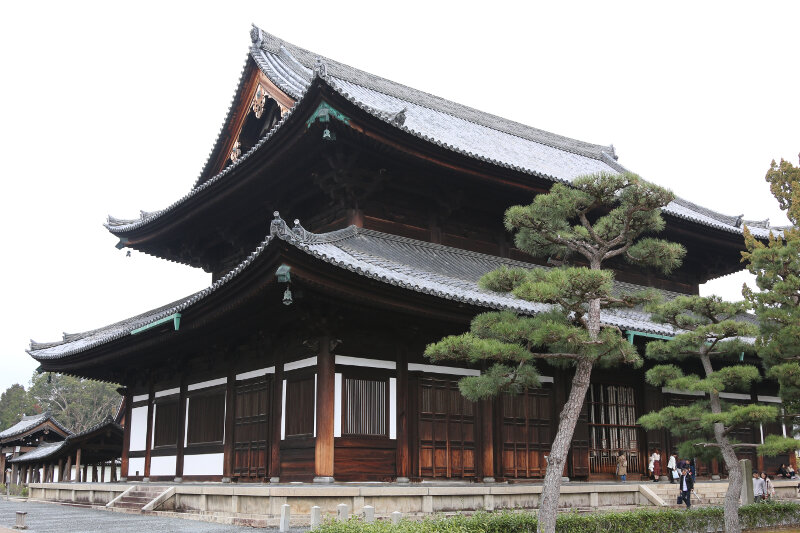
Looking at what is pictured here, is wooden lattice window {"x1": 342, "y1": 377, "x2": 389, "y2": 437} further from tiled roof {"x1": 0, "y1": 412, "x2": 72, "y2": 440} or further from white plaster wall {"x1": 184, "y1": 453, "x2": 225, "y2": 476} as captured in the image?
tiled roof {"x1": 0, "y1": 412, "x2": 72, "y2": 440}

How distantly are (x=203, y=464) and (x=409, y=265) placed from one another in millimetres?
8202

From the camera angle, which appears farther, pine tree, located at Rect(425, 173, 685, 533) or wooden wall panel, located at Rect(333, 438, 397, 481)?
wooden wall panel, located at Rect(333, 438, 397, 481)

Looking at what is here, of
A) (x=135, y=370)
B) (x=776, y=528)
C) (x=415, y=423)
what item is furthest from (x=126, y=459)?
(x=776, y=528)

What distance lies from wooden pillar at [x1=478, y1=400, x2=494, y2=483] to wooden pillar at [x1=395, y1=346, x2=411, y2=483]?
2.03m

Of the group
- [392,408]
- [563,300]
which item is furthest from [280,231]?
[563,300]

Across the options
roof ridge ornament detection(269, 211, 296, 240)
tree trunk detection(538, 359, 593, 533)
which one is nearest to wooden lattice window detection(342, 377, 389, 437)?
roof ridge ornament detection(269, 211, 296, 240)

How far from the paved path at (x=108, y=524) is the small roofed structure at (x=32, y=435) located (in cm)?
3310

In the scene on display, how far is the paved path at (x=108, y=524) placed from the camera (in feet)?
49.5

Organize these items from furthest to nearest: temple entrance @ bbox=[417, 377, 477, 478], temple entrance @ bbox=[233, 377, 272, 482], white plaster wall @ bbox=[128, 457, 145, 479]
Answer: white plaster wall @ bbox=[128, 457, 145, 479]
temple entrance @ bbox=[233, 377, 272, 482]
temple entrance @ bbox=[417, 377, 477, 478]

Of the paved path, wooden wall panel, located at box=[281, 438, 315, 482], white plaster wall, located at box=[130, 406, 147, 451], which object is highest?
white plaster wall, located at box=[130, 406, 147, 451]

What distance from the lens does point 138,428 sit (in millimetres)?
25531

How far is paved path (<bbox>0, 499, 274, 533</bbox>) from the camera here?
49.5ft

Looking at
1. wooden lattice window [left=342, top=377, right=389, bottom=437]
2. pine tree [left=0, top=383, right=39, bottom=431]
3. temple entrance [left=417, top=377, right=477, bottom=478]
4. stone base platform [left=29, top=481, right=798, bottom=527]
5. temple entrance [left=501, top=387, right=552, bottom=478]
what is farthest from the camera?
pine tree [left=0, top=383, right=39, bottom=431]

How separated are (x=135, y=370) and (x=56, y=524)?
8788 mm
